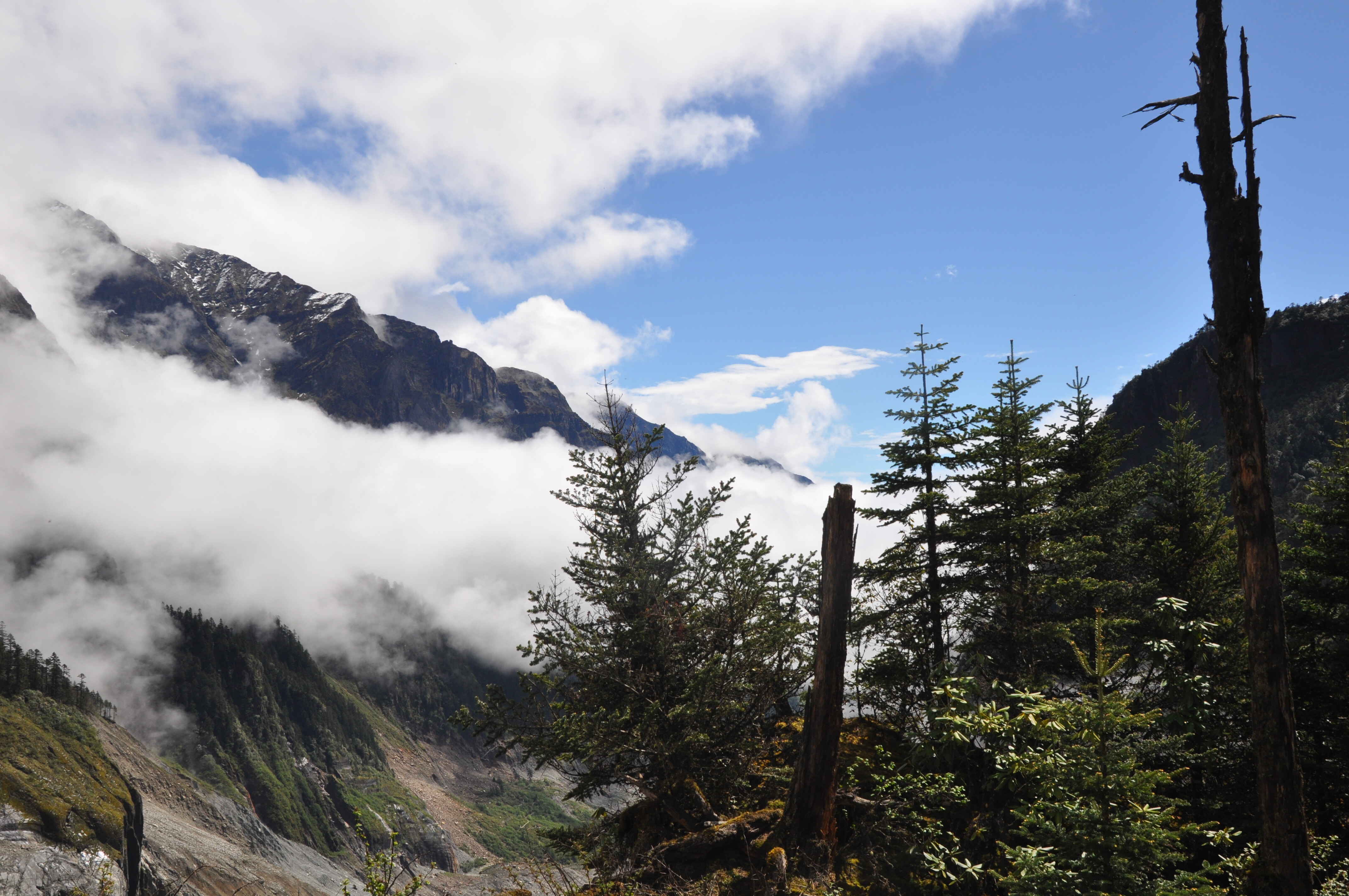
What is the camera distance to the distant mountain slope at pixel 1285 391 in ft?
303

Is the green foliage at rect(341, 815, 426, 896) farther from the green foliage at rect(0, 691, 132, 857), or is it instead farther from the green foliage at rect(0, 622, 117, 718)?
the green foliage at rect(0, 622, 117, 718)

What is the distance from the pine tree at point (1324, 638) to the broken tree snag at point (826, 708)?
8.92 metres

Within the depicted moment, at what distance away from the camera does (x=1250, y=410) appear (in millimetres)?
7266

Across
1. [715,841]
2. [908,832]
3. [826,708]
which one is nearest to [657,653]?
[715,841]

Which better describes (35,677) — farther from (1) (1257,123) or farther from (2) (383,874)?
(1) (1257,123)

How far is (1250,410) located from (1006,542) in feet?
37.5

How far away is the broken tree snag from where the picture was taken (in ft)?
32.8

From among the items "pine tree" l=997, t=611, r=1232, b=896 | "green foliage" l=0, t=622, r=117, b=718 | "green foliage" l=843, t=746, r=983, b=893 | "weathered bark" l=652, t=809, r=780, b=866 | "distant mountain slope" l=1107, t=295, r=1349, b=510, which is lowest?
"green foliage" l=0, t=622, r=117, b=718

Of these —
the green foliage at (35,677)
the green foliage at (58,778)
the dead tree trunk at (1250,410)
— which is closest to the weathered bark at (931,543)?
the dead tree trunk at (1250,410)

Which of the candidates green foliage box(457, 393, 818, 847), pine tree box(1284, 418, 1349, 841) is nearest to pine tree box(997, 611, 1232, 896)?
green foliage box(457, 393, 818, 847)

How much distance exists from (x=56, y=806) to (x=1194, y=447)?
186m

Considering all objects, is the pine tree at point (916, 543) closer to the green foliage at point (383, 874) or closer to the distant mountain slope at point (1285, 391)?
the green foliage at point (383, 874)

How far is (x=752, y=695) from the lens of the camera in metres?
15.4

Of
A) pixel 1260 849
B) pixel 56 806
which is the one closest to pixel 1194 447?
pixel 1260 849
